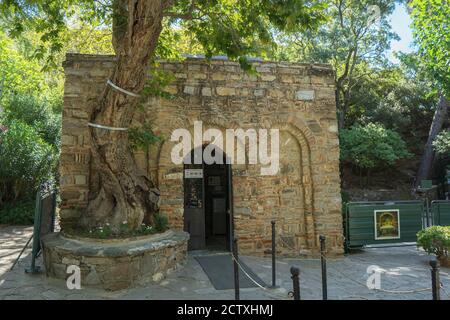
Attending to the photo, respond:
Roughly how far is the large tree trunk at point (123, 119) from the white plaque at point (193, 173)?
1606mm

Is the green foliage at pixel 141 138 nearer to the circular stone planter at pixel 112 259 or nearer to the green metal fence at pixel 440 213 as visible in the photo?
the circular stone planter at pixel 112 259

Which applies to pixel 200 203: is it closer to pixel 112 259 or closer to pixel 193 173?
pixel 193 173

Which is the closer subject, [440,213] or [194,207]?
[194,207]

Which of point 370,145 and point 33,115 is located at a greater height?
point 33,115

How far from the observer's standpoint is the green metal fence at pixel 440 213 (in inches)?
363

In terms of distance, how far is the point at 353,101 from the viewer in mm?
20391

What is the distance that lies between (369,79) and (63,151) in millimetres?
17859

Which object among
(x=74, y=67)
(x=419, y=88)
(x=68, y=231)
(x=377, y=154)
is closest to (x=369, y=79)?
(x=419, y=88)

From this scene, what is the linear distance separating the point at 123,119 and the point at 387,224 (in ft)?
21.1

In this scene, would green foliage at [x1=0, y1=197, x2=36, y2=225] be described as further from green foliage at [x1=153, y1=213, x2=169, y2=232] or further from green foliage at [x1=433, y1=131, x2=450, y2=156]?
green foliage at [x1=433, y1=131, x2=450, y2=156]

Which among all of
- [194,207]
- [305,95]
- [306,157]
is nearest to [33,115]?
[194,207]

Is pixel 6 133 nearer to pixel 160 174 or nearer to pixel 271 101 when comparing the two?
pixel 160 174

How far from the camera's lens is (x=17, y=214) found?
10.9 m

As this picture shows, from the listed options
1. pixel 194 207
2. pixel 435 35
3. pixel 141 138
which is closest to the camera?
pixel 141 138
